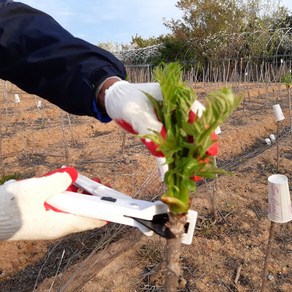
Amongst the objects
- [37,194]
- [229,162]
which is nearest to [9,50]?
[37,194]

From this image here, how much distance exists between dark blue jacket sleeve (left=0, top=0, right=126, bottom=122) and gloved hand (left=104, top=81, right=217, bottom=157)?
121 millimetres

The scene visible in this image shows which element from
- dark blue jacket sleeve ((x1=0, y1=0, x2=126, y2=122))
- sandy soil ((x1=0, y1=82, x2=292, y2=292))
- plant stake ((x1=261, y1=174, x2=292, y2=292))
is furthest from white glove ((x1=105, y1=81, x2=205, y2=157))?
sandy soil ((x1=0, y1=82, x2=292, y2=292))

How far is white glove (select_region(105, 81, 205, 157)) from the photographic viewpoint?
2.91ft

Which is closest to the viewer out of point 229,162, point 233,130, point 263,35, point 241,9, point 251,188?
point 251,188

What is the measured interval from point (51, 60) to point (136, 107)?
499mm

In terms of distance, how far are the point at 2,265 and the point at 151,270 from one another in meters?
1.17

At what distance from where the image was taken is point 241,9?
17562 mm

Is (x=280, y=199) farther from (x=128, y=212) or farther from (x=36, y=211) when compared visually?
(x=36, y=211)

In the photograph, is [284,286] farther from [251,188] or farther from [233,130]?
[233,130]

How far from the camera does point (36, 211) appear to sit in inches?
40.7

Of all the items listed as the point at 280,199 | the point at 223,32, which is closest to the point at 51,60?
the point at 280,199

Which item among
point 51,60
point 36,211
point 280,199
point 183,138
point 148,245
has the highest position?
point 51,60

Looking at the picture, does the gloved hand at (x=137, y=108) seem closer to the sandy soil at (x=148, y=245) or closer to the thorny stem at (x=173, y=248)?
the thorny stem at (x=173, y=248)

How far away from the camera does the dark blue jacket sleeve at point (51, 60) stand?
1.24m
